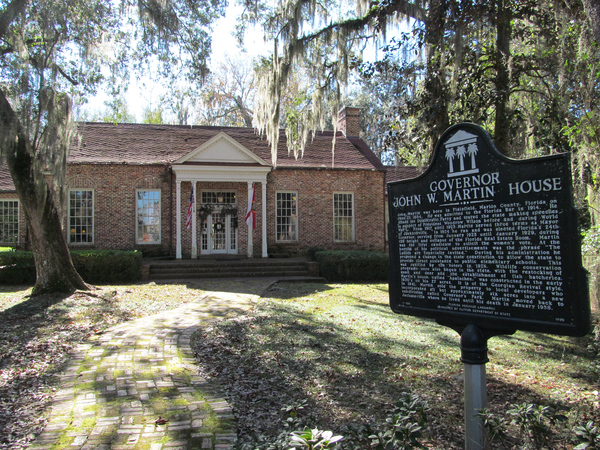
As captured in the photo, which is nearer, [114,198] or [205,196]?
[114,198]

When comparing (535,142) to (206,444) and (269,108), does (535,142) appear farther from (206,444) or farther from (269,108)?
(206,444)

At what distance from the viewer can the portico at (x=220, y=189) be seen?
692 inches

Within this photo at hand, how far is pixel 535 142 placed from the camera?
9.12m

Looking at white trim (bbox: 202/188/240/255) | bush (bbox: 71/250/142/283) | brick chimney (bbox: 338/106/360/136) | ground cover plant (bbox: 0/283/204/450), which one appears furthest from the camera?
brick chimney (bbox: 338/106/360/136)

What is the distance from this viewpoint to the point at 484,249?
288 centimetres

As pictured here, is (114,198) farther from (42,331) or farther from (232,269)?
(42,331)

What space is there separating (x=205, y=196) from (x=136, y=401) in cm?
1519

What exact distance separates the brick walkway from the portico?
37.0ft

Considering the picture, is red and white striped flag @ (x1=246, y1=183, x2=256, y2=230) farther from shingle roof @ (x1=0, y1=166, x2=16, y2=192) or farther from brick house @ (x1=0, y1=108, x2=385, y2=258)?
shingle roof @ (x1=0, y1=166, x2=16, y2=192)

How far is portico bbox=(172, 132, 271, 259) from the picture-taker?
17570 mm

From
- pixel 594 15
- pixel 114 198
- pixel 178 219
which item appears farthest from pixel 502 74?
pixel 114 198

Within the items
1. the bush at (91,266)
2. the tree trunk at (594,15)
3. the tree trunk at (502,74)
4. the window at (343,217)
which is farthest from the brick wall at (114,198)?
the tree trunk at (594,15)

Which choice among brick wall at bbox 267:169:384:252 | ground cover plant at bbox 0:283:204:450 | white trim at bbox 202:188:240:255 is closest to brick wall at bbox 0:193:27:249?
ground cover plant at bbox 0:283:204:450

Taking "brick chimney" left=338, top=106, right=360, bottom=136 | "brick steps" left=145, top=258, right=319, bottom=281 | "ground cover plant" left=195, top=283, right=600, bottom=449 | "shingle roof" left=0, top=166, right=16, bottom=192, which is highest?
"brick chimney" left=338, top=106, right=360, bottom=136
